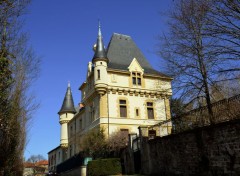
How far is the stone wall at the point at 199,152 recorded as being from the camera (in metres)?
10.0

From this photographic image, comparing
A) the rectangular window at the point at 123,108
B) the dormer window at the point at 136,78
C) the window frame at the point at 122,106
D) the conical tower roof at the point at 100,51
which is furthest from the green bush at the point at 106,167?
the conical tower roof at the point at 100,51

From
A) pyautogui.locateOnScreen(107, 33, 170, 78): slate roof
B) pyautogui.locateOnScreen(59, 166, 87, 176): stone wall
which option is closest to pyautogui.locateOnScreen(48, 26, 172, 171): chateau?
pyautogui.locateOnScreen(107, 33, 170, 78): slate roof

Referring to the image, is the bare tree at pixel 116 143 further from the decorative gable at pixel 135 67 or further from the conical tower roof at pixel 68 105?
the conical tower roof at pixel 68 105

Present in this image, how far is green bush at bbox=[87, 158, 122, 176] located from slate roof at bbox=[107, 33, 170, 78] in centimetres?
1329

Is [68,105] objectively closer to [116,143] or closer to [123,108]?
[123,108]

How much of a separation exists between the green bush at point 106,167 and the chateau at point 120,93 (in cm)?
703

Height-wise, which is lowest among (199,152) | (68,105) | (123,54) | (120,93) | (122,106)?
(199,152)

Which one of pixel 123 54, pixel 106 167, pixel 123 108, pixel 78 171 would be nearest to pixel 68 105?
pixel 123 54

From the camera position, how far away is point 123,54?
34.2 meters

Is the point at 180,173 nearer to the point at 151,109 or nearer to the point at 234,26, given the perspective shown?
the point at 234,26

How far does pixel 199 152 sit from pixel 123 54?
933 inches

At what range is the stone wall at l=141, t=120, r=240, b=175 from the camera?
10.0 metres

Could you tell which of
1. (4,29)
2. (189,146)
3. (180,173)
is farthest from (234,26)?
(4,29)

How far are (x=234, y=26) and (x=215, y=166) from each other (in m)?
5.67
